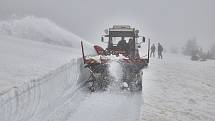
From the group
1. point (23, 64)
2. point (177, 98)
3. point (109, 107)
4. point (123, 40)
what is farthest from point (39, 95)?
point (23, 64)

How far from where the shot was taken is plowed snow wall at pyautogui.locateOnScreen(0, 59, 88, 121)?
7352mm

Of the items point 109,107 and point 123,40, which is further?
point 123,40

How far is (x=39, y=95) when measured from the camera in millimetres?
9469

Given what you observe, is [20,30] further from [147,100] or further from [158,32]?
[158,32]

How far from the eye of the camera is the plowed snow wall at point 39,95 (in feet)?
24.1

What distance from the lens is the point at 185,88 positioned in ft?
56.4

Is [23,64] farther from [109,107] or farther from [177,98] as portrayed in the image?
[109,107]

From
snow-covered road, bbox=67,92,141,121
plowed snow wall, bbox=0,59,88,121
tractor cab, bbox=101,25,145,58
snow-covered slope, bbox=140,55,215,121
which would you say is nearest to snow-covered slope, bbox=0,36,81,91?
plowed snow wall, bbox=0,59,88,121

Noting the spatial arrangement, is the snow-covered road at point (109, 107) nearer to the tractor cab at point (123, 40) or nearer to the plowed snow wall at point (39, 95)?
the plowed snow wall at point (39, 95)

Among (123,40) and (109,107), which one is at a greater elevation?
(123,40)

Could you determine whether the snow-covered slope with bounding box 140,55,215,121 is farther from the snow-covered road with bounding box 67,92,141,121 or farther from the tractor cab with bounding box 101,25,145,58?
the tractor cab with bounding box 101,25,145,58

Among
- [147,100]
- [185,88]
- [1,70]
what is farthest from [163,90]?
[1,70]

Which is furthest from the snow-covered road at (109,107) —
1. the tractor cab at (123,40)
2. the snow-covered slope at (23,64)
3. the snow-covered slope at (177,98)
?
the tractor cab at (123,40)

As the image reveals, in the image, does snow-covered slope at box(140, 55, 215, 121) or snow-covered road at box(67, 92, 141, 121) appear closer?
snow-covered road at box(67, 92, 141, 121)
